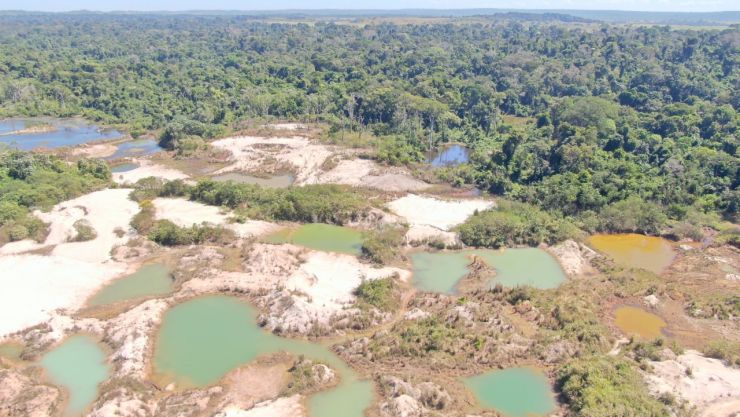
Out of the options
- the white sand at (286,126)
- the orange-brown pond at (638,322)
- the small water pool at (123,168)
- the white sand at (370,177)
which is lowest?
the orange-brown pond at (638,322)

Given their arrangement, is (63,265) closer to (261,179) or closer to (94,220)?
(94,220)

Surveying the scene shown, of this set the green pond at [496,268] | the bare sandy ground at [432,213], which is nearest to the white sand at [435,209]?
the bare sandy ground at [432,213]

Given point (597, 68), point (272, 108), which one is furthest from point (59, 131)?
point (597, 68)

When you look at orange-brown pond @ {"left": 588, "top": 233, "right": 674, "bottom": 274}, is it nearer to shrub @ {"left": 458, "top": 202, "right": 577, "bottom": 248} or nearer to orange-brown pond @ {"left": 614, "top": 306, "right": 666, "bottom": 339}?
shrub @ {"left": 458, "top": 202, "right": 577, "bottom": 248}

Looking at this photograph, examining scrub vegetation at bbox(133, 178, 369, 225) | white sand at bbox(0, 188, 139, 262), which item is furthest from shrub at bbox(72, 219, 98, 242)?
scrub vegetation at bbox(133, 178, 369, 225)

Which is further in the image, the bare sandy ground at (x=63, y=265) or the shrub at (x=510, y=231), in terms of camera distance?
the shrub at (x=510, y=231)

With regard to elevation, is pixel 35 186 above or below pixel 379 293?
above

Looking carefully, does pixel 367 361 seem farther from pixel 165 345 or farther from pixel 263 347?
pixel 165 345

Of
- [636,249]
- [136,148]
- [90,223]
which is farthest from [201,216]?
[636,249]

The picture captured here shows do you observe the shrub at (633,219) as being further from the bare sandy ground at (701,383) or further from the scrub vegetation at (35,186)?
the scrub vegetation at (35,186)
